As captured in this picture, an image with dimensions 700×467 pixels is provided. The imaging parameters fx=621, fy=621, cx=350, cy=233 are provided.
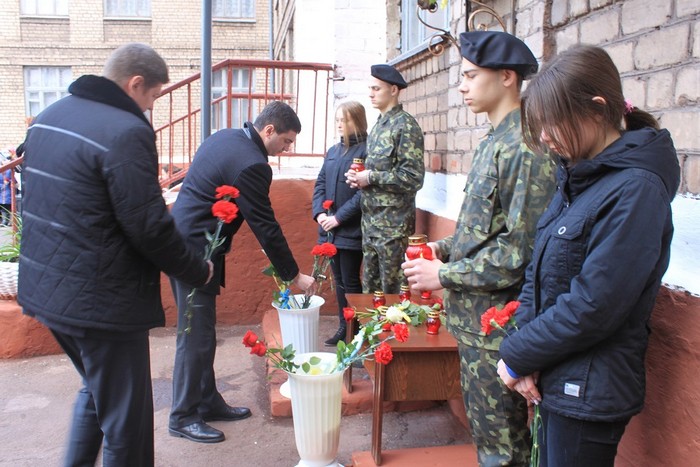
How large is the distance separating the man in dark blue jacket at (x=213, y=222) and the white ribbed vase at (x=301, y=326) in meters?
0.43

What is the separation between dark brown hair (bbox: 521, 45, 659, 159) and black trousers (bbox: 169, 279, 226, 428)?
2.31 metres

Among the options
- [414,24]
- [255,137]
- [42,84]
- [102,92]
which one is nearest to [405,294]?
[255,137]

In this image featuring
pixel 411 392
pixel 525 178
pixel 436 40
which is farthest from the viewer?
pixel 436 40

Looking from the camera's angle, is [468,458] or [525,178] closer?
[525,178]

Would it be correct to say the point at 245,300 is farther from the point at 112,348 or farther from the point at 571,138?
the point at 571,138

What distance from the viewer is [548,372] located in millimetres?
1613

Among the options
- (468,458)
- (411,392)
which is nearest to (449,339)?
(411,392)

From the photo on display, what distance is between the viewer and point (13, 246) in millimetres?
5242

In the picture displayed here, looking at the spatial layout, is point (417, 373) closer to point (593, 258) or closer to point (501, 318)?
point (501, 318)

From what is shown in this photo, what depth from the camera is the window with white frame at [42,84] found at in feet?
63.2

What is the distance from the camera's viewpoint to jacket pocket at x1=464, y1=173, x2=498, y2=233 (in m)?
2.08

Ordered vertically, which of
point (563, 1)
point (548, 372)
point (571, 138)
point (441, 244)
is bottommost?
point (548, 372)

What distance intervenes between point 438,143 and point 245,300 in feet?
7.82

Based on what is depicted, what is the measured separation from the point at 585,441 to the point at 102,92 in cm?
194
